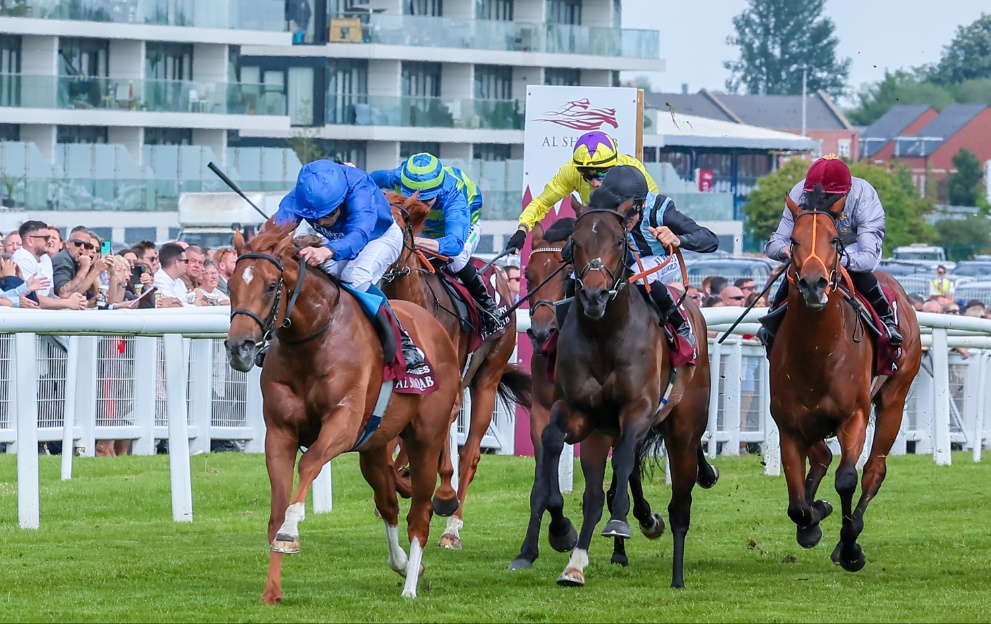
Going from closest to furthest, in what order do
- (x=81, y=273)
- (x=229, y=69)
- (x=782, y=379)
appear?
(x=782, y=379) → (x=81, y=273) → (x=229, y=69)

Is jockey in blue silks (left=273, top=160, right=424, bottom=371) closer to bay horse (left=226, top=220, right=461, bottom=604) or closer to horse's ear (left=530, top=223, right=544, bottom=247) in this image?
bay horse (left=226, top=220, right=461, bottom=604)

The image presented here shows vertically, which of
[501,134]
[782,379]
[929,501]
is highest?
[501,134]

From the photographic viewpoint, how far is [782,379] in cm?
884

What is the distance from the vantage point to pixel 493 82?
51625mm

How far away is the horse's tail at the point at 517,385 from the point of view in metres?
11.0

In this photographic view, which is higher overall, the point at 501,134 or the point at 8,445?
the point at 501,134

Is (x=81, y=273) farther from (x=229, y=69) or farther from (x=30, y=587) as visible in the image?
(x=229, y=69)

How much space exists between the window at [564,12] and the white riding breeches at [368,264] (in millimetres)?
44705

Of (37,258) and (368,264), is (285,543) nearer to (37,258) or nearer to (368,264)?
(368,264)

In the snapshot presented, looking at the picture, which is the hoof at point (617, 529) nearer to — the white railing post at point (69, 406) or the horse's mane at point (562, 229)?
the horse's mane at point (562, 229)

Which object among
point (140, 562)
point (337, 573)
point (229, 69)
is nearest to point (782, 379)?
point (337, 573)

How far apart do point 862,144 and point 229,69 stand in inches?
3410

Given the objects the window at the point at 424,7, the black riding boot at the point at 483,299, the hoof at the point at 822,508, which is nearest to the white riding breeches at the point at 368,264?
the black riding boot at the point at 483,299

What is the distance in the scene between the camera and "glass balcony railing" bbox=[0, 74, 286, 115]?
40500 millimetres
